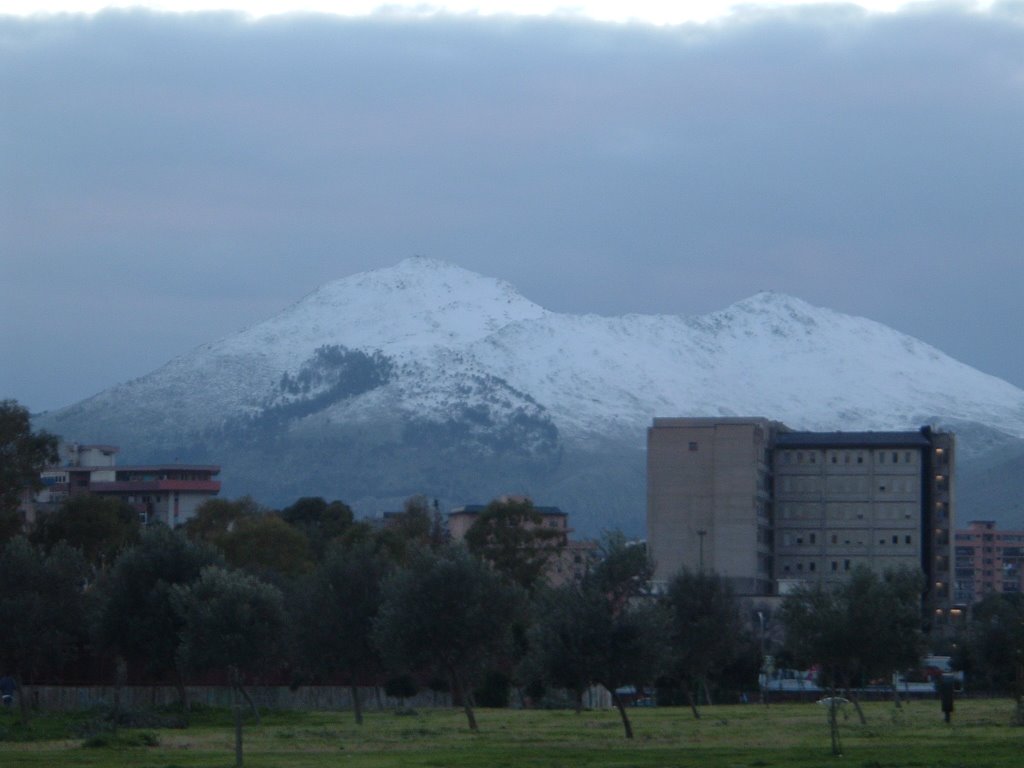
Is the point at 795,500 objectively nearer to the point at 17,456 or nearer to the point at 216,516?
the point at 216,516

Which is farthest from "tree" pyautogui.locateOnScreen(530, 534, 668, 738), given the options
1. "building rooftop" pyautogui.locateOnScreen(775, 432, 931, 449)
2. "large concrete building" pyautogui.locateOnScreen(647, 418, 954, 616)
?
"building rooftop" pyautogui.locateOnScreen(775, 432, 931, 449)

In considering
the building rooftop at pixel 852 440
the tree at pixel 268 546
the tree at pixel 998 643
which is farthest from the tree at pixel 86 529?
the building rooftop at pixel 852 440

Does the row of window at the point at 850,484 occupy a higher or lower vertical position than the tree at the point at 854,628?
higher

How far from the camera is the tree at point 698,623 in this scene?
89438 mm

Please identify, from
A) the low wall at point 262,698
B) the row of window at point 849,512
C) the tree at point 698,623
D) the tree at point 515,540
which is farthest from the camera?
the row of window at point 849,512

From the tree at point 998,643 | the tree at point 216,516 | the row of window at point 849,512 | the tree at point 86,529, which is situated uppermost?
the row of window at point 849,512

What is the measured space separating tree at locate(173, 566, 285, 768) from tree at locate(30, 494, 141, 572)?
5264 cm

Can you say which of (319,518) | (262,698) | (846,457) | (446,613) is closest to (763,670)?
(262,698)

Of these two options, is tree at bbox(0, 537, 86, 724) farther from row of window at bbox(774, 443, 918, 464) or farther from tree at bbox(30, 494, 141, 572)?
row of window at bbox(774, 443, 918, 464)

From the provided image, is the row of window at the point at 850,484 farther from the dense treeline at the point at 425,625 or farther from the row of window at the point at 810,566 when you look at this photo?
the dense treeline at the point at 425,625

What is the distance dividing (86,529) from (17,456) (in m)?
9.19

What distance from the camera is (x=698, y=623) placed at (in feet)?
295

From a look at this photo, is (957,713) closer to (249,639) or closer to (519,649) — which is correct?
(519,649)

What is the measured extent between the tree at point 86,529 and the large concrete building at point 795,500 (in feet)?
205
